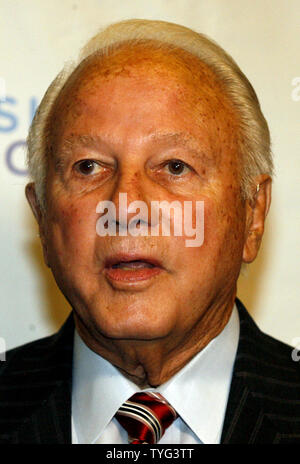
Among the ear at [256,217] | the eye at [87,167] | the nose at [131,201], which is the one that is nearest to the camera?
the nose at [131,201]

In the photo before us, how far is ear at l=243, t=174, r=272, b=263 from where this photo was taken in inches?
62.4

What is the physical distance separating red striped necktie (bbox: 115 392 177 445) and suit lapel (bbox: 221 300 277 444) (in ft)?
0.36

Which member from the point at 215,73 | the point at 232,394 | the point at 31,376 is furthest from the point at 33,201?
the point at 232,394

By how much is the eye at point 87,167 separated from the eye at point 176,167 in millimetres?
135

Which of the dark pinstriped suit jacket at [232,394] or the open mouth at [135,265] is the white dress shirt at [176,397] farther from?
the open mouth at [135,265]

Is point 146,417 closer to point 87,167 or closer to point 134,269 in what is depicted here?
point 134,269

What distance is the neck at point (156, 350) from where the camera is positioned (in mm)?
1475

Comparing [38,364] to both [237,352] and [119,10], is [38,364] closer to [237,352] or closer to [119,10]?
[237,352]

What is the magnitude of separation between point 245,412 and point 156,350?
0.67 ft

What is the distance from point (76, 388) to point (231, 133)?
0.59 meters

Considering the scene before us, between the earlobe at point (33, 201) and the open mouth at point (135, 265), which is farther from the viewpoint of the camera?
the earlobe at point (33, 201)

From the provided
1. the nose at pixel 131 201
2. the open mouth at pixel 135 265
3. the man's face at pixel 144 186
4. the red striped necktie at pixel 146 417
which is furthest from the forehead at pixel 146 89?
the red striped necktie at pixel 146 417

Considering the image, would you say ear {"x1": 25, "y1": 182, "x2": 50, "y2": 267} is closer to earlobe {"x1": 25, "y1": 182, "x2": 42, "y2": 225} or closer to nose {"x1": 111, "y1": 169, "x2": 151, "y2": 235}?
earlobe {"x1": 25, "y1": 182, "x2": 42, "y2": 225}

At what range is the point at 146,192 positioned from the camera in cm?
139
